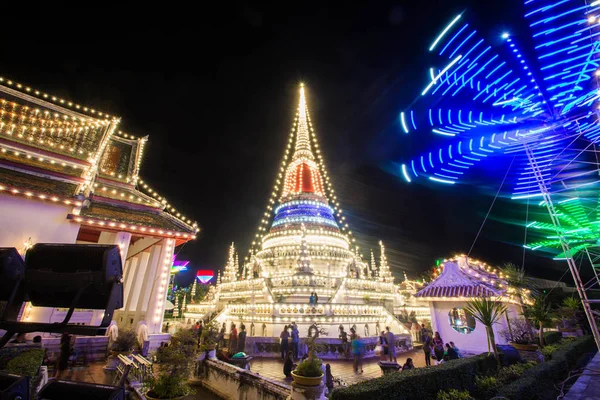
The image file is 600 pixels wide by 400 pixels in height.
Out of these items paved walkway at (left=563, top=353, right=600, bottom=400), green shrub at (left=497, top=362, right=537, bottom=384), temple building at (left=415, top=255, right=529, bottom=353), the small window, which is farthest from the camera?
the small window

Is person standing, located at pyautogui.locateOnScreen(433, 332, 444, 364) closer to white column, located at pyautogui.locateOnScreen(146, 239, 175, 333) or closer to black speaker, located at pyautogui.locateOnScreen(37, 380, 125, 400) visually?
black speaker, located at pyautogui.locateOnScreen(37, 380, 125, 400)

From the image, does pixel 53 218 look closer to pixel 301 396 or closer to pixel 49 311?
pixel 49 311

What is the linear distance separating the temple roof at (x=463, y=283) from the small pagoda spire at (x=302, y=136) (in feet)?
74.3

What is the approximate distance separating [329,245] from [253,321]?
1186cm

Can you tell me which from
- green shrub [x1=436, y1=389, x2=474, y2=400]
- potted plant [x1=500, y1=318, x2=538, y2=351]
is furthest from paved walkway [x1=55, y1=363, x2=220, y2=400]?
potted plant [x1=500, y1=318, x2=538, y2=351]

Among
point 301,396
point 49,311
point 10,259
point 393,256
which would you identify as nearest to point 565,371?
point 301,396

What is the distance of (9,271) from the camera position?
3.26m

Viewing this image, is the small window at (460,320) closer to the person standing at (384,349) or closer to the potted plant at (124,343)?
the person standing at (384,349)

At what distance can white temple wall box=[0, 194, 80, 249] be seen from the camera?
980 centimetres

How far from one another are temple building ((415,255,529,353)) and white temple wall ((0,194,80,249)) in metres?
17.3

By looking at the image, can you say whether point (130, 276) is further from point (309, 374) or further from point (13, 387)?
point (13, 387)

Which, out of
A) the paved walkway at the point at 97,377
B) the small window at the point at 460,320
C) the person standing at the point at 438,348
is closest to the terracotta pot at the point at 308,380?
the paved walkway at the point at 97,377

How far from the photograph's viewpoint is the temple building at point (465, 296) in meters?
11.9

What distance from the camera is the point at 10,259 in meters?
3.25
